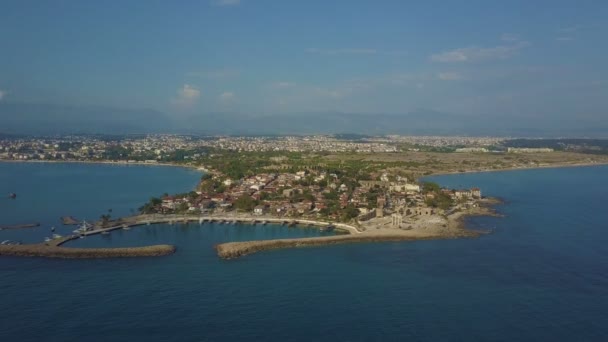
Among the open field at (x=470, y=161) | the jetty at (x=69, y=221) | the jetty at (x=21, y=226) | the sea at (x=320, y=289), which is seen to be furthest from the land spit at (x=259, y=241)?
the open field at (x=470, y=161)

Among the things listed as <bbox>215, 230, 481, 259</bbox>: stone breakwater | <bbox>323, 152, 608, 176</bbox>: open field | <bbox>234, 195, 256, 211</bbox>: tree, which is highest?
<bbox>323, 152, 608, 176</bbox>: open field

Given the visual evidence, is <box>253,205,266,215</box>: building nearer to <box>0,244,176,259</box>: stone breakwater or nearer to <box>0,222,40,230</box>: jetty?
<box>0,244,176,259</box>: stone breakwater

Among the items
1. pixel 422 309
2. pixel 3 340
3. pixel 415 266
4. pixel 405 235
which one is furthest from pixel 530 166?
pixel 3 340

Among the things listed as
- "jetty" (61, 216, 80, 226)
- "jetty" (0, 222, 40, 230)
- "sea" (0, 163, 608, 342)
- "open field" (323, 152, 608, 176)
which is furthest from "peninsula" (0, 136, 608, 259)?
"open field" (323, 152, 608, 176)

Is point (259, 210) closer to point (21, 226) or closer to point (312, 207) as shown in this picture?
point (312, 207)

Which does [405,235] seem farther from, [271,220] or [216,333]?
[216,333]

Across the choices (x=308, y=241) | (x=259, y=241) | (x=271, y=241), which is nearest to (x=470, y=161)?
(x=308, y=241)
